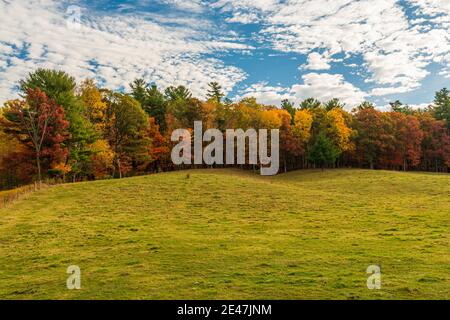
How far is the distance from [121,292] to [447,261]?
478 inches

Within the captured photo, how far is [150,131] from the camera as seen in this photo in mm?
67125

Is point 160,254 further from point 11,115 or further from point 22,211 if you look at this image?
point 11,115

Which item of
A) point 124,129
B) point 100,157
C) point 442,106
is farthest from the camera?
point 442,106

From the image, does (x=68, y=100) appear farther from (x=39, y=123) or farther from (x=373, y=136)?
(x=373, y=136)

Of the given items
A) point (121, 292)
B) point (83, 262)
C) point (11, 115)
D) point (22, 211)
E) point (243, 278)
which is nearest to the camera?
point (121, 292)

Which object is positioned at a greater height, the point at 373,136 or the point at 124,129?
the point at 124,129

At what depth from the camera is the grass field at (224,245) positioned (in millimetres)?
10633

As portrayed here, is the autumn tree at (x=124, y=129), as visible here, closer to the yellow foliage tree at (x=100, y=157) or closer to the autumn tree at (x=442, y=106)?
the yellow foliage tree at (x=100, y=157)

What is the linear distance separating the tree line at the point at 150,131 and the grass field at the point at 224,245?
12.5 metres

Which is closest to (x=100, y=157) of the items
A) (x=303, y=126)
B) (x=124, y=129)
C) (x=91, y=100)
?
(x=124, y=129)

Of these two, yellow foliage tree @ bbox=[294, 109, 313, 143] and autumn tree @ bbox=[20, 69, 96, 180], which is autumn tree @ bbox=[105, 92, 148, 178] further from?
yellow foliage tree @ bbox=[294, 109, 313, 143]

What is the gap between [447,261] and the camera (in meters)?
12.9

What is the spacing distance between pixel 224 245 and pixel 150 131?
54033 millimetres
